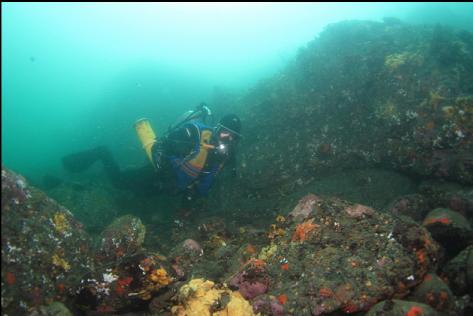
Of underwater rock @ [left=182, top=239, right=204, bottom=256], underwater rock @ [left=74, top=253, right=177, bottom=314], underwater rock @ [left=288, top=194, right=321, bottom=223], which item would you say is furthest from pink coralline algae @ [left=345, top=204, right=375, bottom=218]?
underwater rock @ [left=182, top=239, right=204, bottom=256]

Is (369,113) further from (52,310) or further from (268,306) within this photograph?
(52,310)

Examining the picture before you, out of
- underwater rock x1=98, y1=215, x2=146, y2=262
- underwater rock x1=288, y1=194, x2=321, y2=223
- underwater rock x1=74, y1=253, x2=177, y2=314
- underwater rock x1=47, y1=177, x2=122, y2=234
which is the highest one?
underwater rock x1=74, y1=253, x2=177, y2=314

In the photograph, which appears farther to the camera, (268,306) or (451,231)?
(451,231)

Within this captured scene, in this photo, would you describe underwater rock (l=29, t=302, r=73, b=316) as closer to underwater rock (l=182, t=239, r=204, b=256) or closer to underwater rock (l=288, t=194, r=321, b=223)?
underwater rock (l=182, t=239, r=204, b=256)

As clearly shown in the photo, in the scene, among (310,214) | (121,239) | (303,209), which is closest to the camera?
(310,214)

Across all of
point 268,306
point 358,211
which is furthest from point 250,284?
point 358,211

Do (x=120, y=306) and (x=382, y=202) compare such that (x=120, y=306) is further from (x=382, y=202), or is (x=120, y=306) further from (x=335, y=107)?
(x=335, y=107)

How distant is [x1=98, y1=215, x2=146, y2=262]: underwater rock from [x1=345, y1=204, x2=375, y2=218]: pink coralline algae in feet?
9.37

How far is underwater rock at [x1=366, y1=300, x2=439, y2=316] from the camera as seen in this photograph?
269cm

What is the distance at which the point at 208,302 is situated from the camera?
314 cm

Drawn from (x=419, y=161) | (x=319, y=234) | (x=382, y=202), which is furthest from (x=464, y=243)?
(x=419, y=161)

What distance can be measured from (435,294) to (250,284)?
5.83ft

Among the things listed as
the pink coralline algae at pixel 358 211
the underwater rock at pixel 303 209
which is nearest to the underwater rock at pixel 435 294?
the pink coralline algae at pixel 358 211

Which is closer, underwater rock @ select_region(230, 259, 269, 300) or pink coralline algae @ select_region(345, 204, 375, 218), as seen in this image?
underwater rock @ select_region(230, 259, 269, 300)
